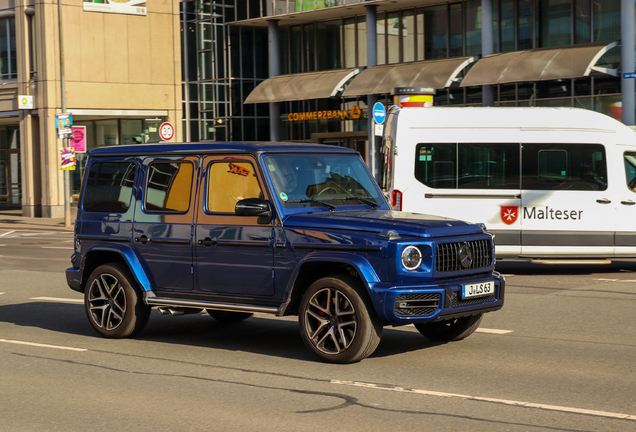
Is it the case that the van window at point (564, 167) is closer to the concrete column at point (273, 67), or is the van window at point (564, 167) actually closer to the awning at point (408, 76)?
the awning at point (408, 76)

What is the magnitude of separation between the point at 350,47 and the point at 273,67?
455cm

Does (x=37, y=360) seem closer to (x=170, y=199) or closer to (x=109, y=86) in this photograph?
(x=170, y=199)

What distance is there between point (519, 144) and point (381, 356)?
7623 millimetres

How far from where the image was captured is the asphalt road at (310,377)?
573 centimetres

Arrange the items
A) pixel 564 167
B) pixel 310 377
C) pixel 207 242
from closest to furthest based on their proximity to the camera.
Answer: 1. pixel 310 377
2. pixel 207 242
3. pixel 564 167

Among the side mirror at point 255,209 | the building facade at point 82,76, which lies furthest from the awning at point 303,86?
the side mirror at point 255,209

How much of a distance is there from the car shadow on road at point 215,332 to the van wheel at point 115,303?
0.20m

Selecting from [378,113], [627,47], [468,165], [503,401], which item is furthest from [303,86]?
[503,401]

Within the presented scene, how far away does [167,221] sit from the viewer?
8.63 m

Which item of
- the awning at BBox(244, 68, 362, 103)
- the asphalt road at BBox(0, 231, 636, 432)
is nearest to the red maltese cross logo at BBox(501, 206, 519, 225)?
the asphalt road at BBox(0, 231, 636, 432)

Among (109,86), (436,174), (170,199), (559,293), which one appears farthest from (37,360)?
(109,86)

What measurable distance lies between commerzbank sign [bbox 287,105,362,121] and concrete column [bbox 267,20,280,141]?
67 centimetres

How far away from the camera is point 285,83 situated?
129 feet

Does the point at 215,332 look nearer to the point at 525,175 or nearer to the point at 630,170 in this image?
the point at 525,175
